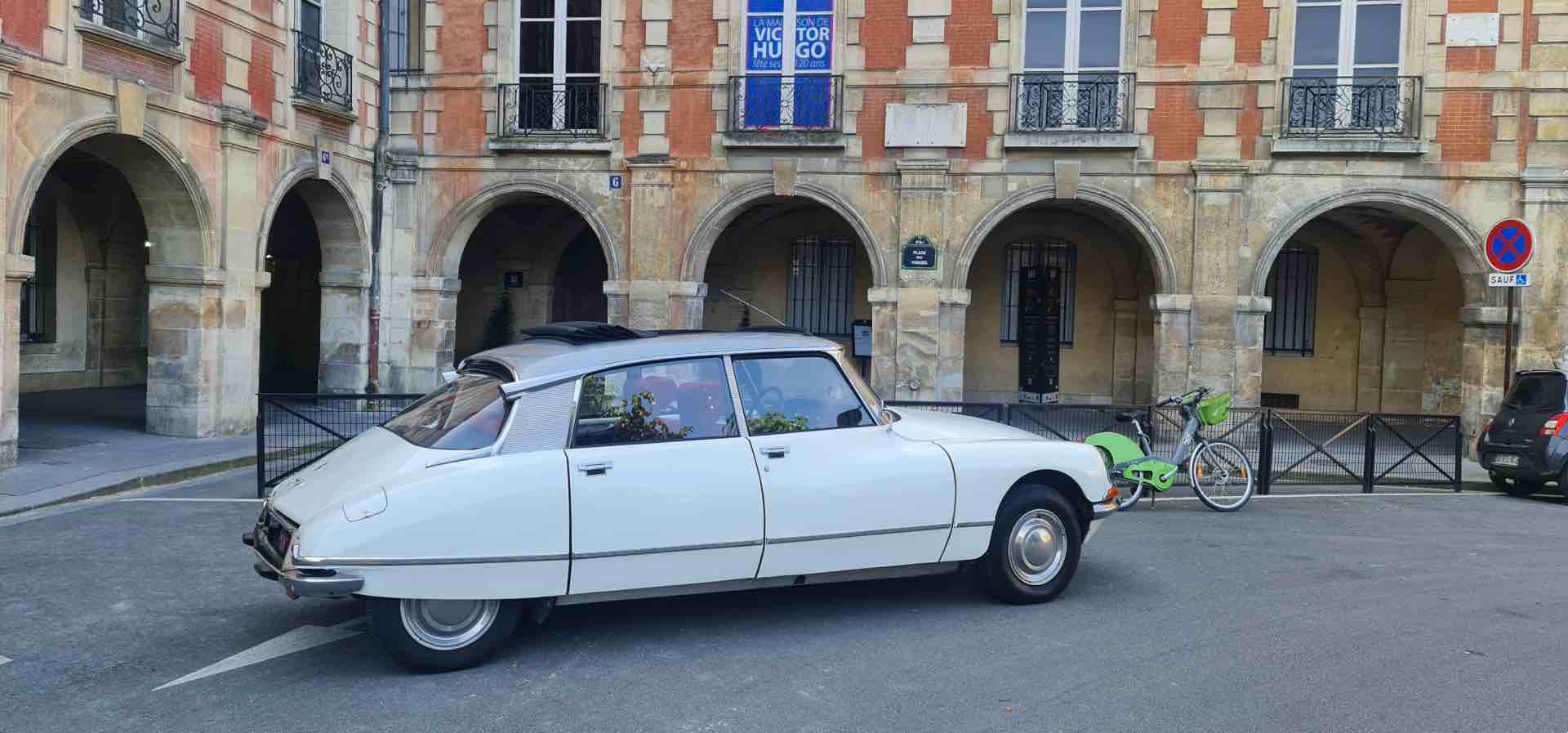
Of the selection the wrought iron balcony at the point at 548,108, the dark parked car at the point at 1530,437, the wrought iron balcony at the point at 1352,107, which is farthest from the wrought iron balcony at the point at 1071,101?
the wrought iron balcony at the point at 548,108

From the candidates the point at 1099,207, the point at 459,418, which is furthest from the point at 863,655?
the point at 1099,207

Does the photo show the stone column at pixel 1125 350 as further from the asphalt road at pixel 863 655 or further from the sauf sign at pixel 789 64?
the asphalt road at pixel 863 655

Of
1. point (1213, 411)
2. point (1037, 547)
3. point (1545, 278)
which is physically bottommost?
point (1037, 547)

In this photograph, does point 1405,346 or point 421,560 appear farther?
point 1405,346

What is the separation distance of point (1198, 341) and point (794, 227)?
7398mm

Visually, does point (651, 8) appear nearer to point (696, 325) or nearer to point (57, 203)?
point (696, 325)

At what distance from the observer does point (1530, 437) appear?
11656 millimetres

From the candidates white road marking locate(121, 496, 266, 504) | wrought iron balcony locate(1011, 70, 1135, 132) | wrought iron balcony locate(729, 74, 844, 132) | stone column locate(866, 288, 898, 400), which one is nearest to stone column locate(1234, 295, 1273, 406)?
wrought iron balcony locate(1011, 70, 1135, 132)

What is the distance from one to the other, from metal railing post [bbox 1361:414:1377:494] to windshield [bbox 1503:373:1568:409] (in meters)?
1.79

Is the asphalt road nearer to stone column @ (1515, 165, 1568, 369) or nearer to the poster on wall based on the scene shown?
stone column @ (1515, 165, 1568, 369)

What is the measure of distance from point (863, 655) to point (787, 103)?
12.0 metres

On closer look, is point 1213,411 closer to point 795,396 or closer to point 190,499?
point 795,396

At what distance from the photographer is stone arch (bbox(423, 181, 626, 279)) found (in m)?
16.9

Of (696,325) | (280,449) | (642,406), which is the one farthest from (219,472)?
(642,406)
